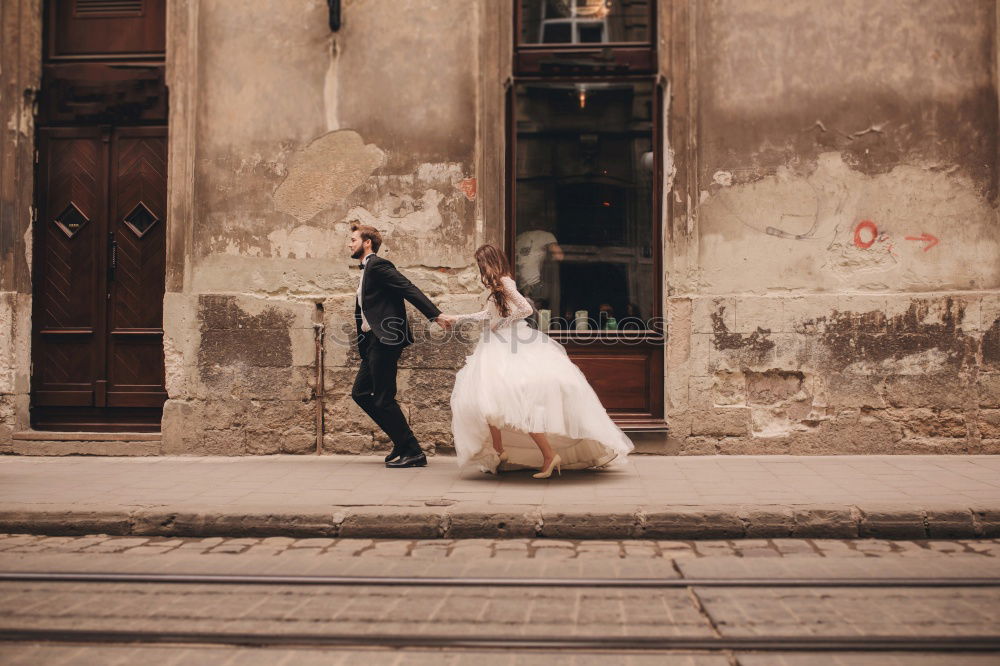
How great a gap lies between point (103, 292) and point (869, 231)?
23.3 ft

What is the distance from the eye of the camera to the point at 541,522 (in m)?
5.53

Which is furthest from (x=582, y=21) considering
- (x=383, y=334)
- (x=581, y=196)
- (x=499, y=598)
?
(x=499, y=598)

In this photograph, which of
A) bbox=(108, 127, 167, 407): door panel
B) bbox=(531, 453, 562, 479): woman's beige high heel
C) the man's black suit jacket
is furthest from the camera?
bbox=(108, 127, 167, 407): door panel

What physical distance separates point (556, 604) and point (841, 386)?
16.6ft

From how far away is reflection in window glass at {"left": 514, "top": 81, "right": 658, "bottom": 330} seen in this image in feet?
28.6

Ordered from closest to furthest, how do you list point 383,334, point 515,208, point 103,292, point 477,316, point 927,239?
1. point 477,316
2. point 383,334
3. point 927,239
4. point 515,208
5. point 103,292

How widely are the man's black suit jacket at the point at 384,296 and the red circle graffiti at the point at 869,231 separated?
12.8 feet

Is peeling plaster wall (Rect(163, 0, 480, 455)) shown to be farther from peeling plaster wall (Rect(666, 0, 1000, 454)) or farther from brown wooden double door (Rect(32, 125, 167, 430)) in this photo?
peeling plaster wall (Rect(666, 0, 1000, 454))

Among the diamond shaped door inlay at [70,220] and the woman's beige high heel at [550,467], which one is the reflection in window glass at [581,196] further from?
the diamond shaped door inlay at [70,220]

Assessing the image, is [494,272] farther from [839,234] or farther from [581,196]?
[839,234]

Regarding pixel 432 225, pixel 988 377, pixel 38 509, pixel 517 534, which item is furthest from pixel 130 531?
pixel 988 377

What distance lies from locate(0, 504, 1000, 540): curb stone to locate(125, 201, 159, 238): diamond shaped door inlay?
12.5 ft

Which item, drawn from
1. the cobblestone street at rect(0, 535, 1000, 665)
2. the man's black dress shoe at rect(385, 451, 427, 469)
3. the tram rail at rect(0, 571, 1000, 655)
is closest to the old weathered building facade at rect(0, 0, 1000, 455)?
the man's black dress shoe at rect(385, 451, 427, 469)

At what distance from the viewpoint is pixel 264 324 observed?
848 cm
